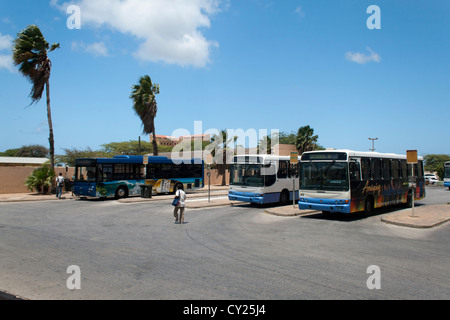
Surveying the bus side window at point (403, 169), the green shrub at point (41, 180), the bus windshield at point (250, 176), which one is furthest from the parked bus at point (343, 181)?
the green shrub at point (41, 180)

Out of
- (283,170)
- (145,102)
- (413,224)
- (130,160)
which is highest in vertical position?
(145,102)

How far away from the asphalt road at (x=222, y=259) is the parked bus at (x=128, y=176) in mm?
9445

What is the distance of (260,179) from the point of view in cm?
1948

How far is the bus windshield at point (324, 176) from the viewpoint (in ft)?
48.1

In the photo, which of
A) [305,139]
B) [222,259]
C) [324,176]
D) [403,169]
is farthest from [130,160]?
[305,139]

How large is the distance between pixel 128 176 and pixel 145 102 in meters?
11.2

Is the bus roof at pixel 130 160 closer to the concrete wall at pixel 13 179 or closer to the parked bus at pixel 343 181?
the concrete wall at pixel 13 179

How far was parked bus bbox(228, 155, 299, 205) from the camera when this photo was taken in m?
19.5

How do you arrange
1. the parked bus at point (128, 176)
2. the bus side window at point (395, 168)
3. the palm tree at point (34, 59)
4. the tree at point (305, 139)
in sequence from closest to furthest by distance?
1. the bus side window at point (395, 168)
2. the parked bus at point (128, 176)
3. the palm tree at point (34, 59)
4. the tree at point (305, 139)

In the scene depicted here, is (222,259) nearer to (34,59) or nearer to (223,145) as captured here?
(34,59)

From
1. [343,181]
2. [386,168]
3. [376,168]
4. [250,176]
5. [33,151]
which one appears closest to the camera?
[343,181]

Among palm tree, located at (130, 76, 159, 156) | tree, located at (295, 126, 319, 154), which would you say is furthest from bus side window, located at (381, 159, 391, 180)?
tree, located at (295, 126, 319, 154)

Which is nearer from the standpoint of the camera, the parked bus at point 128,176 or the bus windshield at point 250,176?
the bus windshield at point 250,176
